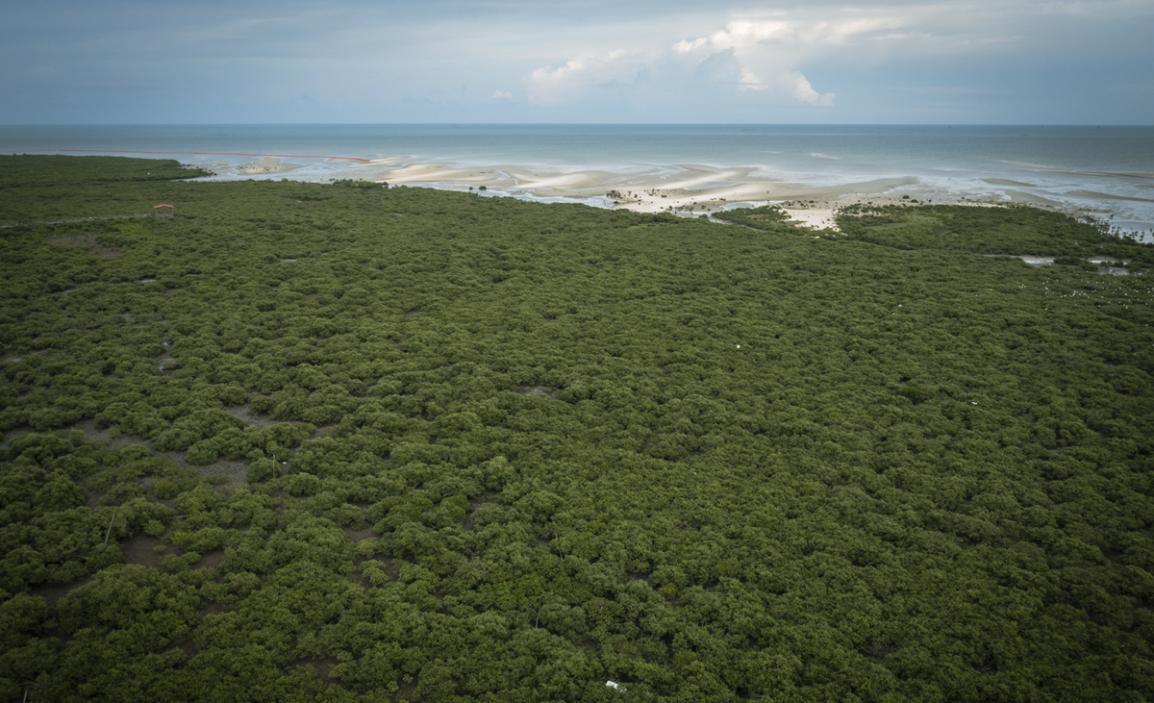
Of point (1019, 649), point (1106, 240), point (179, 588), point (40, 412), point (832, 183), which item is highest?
point (832, 183)

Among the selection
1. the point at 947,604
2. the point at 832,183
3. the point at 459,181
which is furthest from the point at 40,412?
the point at 832,183

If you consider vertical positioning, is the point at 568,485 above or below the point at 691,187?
below

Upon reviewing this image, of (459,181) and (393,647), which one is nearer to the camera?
(393,647)

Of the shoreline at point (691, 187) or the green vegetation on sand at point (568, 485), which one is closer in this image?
the green vegetation on sand at point (568, 485)

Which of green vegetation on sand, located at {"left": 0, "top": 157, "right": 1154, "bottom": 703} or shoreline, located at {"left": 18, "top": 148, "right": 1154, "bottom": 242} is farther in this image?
shoreline, located at {"left": 18, "top": 148, "right": 1154, "bottom": 242}

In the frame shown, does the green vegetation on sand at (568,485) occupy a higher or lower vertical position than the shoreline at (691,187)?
lower

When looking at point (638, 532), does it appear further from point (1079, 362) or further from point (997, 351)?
point (1079, 362)

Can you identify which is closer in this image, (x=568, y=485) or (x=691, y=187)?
(x=568, y=485)

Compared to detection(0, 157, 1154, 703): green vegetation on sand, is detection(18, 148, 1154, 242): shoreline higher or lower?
higher
